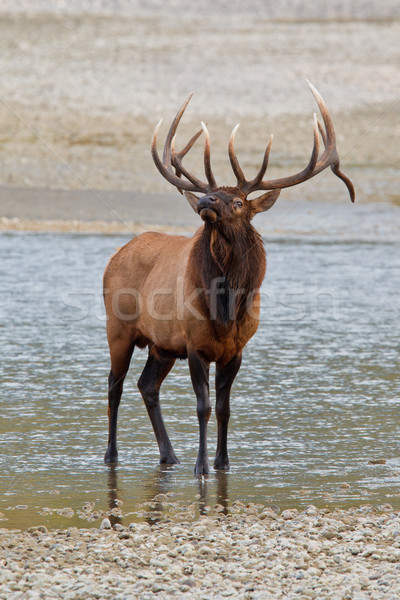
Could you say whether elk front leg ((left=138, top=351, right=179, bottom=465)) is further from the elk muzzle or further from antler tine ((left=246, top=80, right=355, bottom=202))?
antler tine ((left=246, top=80, right=355, bottom=202))

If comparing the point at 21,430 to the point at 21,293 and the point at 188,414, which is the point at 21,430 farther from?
the point at 21,293

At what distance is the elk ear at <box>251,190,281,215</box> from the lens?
8.16 meters

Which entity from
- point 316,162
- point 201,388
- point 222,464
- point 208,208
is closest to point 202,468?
point 222,464

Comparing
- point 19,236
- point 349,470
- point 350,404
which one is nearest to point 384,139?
point 19,236

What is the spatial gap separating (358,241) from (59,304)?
714cm

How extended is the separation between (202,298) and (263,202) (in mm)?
845

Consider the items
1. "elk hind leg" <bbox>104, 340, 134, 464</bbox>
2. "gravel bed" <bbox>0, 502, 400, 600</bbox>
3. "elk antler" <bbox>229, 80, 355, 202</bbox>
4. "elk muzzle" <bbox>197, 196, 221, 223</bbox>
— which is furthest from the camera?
"elk hind leg" <bbox>104, 340, 134, 464</bbox>

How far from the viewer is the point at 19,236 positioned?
63.5 ft

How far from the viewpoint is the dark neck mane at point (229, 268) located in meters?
7.92

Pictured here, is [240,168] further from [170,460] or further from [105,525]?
[105,525]

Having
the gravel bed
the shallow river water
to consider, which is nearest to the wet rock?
the gravel bed

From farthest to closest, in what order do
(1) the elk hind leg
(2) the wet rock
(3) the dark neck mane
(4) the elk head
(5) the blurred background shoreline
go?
(5) the blurred background shoreline < (1) the elk hind leg < (3) the dark neck mane < (4) the elk head < (2) the wet rock

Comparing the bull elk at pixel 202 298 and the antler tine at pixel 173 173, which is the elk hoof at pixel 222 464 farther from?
the antler tine at pixel 173 173

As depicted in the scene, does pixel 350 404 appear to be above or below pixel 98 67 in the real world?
below
